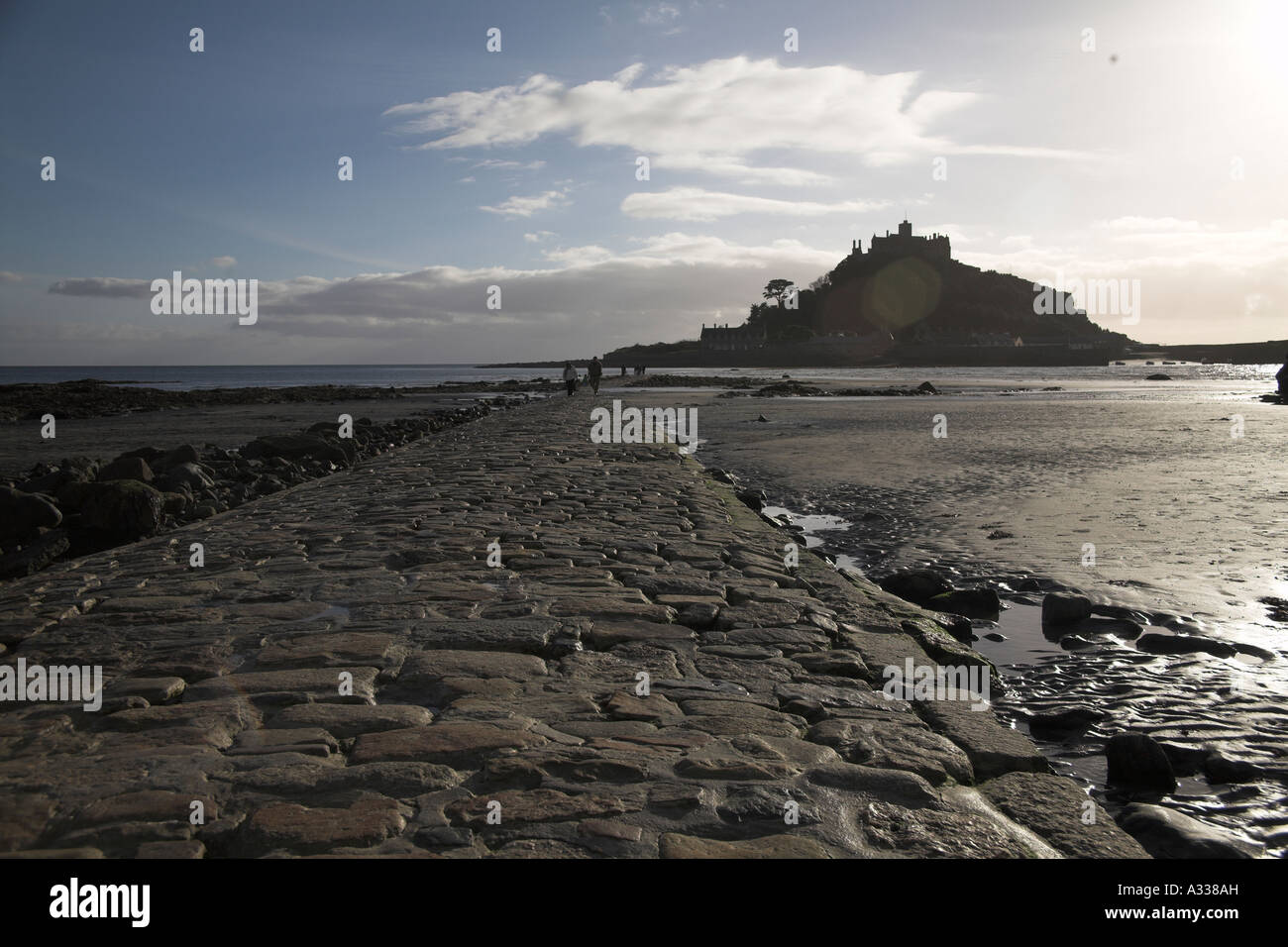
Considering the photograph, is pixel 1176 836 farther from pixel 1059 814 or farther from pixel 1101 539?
pixel 1101 539

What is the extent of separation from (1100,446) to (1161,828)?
15.7m

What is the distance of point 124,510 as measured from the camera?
27.1ft

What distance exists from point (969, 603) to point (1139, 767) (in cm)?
265

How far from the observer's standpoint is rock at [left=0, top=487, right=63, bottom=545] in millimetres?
8199

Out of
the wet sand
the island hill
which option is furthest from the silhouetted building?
the wet sand

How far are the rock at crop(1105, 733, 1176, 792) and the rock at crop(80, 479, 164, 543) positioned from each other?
8048mm

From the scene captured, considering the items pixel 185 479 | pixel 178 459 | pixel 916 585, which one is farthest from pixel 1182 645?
pixel 178 459

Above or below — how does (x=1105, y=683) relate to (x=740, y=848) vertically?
below
